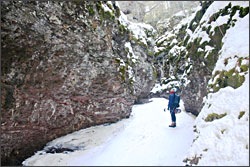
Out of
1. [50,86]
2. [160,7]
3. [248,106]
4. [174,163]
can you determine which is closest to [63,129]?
[50,86]

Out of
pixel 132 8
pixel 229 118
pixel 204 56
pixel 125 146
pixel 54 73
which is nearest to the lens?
pixel 229 118

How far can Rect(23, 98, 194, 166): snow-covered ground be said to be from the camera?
5.33 meters

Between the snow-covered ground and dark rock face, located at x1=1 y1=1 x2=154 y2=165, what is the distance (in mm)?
859

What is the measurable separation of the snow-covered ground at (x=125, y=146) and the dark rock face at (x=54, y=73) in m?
0.86

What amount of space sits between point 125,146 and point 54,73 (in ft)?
16.1

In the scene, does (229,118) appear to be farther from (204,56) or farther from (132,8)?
(132,8)

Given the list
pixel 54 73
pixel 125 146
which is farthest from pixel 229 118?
pixel 54 73

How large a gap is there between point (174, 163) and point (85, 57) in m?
6.62

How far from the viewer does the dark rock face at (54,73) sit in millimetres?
6043

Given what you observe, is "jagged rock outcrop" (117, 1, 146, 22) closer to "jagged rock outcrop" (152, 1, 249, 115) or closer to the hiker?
"jagged rock outcrop" (152, 1, 249, 115)

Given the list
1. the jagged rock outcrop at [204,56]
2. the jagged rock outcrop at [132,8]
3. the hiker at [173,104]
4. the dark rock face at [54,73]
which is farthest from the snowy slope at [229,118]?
the jagged rock outcrop at [132,8]

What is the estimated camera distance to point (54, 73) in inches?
287

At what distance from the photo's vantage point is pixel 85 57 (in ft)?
27.1

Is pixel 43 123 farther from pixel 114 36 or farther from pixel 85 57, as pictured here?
pixel 114 36
